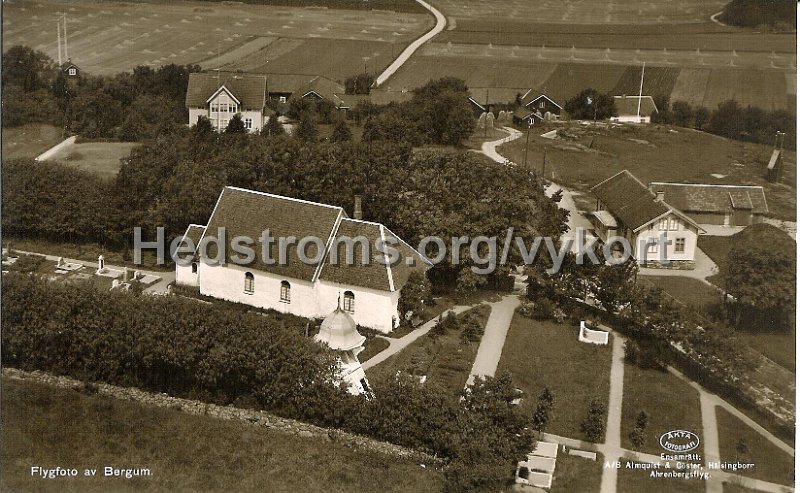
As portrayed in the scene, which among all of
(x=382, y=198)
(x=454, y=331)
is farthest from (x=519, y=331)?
(x=382, y=198)

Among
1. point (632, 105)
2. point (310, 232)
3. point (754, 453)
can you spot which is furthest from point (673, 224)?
point (632, 105)

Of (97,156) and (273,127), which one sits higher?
(273,127)

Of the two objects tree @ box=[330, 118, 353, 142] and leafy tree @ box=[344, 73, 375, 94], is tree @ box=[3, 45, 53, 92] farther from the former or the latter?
leafy tree @ box=[344, 73, 375, 94]

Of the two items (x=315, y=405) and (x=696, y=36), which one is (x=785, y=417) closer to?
(x=315, y=405)

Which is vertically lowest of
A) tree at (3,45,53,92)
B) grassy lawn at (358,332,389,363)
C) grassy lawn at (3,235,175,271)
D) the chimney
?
grassy lawn at (3,235,175,271)

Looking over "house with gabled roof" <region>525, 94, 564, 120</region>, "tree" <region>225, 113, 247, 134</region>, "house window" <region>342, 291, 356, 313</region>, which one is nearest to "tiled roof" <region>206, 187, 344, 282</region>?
"house window" <region>342, 291, 356, 313</region>

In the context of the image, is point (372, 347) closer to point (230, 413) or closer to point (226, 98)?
point (230, 413)

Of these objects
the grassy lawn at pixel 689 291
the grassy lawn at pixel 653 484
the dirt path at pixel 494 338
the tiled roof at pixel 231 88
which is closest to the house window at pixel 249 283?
the dirt path at pixel 494 338
